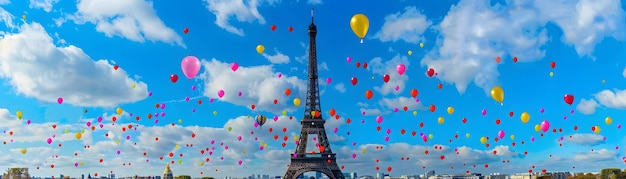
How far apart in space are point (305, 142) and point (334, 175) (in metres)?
3.95

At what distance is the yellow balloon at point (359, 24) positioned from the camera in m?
19.3

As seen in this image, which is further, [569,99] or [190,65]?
[569,99]

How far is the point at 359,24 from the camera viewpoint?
63.5 feet

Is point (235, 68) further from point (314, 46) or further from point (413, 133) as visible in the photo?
point (314, 46)

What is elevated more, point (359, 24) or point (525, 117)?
point (359, 24)

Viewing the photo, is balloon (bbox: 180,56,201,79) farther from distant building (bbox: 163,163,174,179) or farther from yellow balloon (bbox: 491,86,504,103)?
distant building (bbox: 163,163,174,179)

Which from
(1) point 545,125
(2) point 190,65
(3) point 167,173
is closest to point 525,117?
(1) point 545,125

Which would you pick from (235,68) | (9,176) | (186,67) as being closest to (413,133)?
(235,68)

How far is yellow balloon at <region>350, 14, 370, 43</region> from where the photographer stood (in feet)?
63.3

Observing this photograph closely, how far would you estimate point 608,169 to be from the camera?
79.8 m

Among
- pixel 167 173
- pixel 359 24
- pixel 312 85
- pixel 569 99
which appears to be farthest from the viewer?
pixel 167 173

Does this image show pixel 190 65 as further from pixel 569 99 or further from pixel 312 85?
pixel 312 85

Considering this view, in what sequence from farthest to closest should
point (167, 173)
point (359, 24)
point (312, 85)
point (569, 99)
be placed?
point (167, 173)
point (312, 85)
point (569, 99)
point (359, 24)

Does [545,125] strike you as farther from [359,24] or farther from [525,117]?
[359,24]
